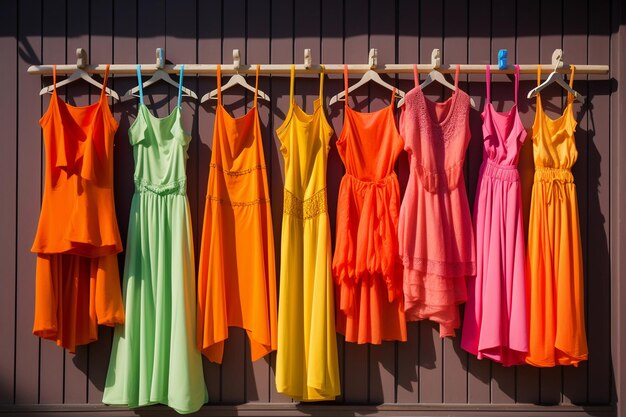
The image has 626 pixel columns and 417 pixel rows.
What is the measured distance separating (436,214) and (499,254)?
36cm

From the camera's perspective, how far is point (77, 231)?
7.48 ft

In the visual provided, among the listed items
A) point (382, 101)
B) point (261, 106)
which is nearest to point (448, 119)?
point (382, 101)

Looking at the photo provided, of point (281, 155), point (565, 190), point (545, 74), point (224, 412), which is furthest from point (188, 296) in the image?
point (545, 74)

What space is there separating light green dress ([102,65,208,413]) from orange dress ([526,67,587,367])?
1.62 metres

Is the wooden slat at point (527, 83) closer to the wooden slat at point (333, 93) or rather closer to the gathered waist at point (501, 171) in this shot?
the gathered waist at point (501, 171)

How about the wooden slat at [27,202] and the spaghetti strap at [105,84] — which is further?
the wooden slat at [27,202]

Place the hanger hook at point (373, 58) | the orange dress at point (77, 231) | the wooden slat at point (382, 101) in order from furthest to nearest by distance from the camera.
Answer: the wooden slat at point (382, 101)
the hanger hook at point (373, 58)
the orange dress at point (77, 231)

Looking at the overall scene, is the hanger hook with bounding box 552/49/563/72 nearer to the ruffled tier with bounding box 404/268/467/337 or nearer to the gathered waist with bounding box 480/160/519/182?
the gathered waist with bounding box 480/160/519/182

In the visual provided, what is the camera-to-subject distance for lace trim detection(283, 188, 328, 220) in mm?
2400

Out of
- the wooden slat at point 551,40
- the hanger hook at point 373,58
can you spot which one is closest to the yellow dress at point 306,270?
the hanger hook at point 373,58

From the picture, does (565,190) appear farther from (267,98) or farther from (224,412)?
(224,412)

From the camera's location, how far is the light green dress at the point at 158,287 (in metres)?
2.33

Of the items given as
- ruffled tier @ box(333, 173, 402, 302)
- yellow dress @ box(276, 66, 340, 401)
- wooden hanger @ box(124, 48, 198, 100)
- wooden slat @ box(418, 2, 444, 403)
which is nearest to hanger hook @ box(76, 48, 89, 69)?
wooden hanger @ box(124, 48, 198, 100)

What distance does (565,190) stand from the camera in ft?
7.98
